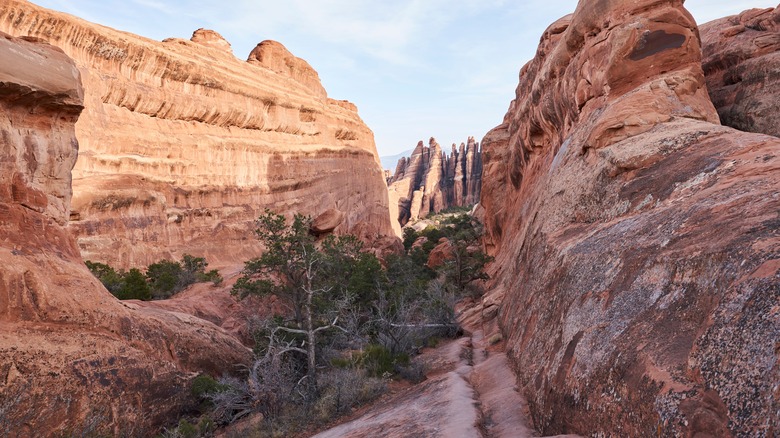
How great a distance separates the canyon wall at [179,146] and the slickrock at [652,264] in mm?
24094

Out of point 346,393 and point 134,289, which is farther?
point 134,289

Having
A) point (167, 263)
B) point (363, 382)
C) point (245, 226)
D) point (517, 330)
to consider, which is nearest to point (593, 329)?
point (517, 330)

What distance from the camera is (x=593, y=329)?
4867 mm

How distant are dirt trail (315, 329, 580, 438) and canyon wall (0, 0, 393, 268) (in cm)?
2331

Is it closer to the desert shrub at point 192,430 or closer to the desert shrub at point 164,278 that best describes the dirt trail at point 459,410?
the desert shrub at point 192,430

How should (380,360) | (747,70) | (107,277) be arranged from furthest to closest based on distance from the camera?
1. (107,277)
2. (747,70)
3. (380,360)

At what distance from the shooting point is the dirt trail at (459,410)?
5.22 metres

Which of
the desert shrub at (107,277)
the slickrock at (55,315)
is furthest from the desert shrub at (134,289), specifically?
the slickrock at (55,315)

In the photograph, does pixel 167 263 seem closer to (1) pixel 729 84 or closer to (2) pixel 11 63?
(2) pixel 11 63

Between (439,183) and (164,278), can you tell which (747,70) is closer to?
(164,278)

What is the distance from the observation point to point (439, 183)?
9588 centimetres

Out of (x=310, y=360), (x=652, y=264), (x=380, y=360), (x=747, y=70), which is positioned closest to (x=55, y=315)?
(x=310, y=360)

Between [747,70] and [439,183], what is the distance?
84.0m

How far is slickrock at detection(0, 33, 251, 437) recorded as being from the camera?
7.77 m
